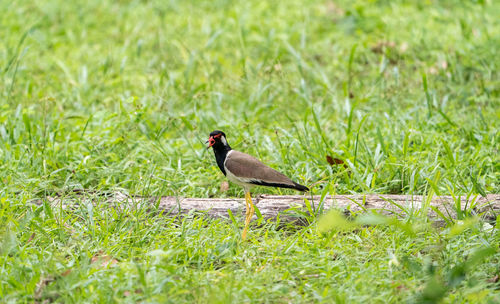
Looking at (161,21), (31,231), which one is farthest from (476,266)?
(161,21)

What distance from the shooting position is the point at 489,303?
275 centimetres

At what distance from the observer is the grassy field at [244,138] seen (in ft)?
10.0

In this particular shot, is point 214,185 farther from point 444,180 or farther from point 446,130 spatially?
point 446,130

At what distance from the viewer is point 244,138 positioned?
16.1ft

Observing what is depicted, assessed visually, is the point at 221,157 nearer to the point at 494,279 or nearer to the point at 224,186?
the point at 224,186

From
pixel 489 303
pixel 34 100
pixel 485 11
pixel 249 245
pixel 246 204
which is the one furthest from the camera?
pixel 485 11

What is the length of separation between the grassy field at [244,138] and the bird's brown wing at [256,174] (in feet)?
0.87

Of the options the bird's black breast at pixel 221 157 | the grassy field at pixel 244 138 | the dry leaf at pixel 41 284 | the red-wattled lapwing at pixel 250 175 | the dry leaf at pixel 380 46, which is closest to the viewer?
the dry leaf at pixel 41 284

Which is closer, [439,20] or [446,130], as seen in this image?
[446,130]

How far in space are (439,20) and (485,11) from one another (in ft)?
1.93

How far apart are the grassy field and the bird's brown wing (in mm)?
266

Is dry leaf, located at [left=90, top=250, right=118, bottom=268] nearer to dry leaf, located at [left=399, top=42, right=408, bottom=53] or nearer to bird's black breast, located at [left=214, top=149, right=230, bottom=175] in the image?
bird's black breast, located at [left=214, top=149, right=230, bottom=175]

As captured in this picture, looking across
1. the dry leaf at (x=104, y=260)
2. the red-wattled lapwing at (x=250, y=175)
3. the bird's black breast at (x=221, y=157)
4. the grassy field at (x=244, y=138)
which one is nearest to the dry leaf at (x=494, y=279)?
the grassy field at (x=244, y=138)

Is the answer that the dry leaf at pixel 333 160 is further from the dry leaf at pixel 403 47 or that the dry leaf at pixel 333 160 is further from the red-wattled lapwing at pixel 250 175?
the dry leaf at pixel 403 47
